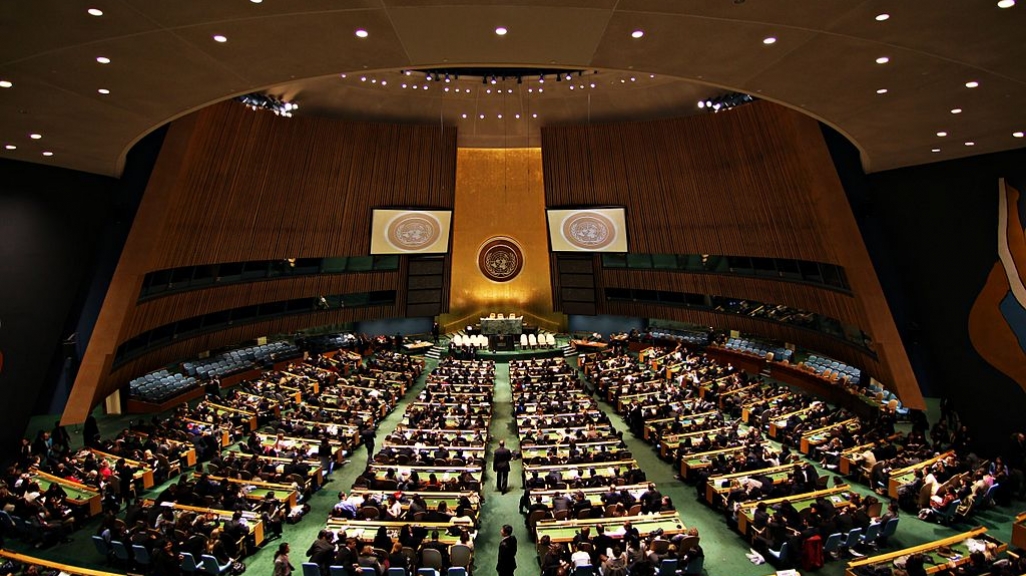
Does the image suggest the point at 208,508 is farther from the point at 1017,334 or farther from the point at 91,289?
the point at 1017,334

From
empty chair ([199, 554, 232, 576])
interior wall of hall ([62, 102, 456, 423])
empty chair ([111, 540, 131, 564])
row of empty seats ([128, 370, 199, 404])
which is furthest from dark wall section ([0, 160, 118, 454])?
empty chair ([199, 554, 232, 576])

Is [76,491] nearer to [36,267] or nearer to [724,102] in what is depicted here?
[36,267]

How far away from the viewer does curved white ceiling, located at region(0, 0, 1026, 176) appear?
579cm

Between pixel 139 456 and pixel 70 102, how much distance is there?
737cm

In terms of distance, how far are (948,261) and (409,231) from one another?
730 inches

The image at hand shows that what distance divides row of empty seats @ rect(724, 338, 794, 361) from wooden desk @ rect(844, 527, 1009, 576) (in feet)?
40.0

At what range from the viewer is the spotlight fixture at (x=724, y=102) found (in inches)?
790

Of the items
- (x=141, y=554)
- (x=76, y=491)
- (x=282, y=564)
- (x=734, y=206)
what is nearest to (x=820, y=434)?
(x=734, y=206)

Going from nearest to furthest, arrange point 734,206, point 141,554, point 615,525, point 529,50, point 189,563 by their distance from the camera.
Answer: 1. point 529,50
2. point 189,563
3. point 141,554
4. point 615,525
5. point 734,206

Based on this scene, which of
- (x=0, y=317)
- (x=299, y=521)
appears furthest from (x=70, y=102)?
(x=299, y=521)

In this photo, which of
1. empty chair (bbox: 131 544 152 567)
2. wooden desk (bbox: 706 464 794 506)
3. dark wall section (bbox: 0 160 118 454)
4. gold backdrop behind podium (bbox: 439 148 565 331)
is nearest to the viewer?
empty chair (bbox: 131 544 152 567)

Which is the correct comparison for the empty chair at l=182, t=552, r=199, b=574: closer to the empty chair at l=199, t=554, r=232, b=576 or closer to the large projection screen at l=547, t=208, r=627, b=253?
the empty chair at l=199, t=554, r=232, b=576

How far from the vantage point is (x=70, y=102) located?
8352 millimetres

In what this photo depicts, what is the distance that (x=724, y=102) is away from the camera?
20875mm
